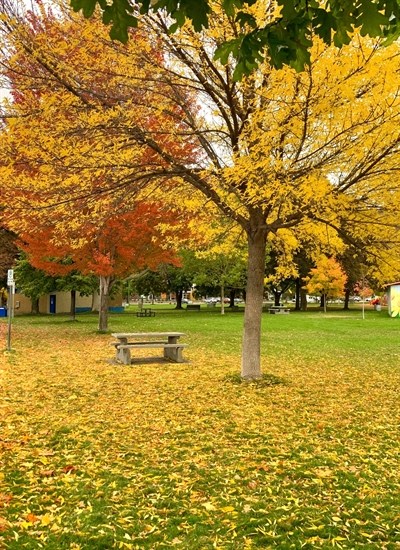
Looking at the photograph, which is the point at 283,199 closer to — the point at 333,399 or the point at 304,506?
the point at 333,399

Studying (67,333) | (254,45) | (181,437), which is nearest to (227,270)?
(67,333)

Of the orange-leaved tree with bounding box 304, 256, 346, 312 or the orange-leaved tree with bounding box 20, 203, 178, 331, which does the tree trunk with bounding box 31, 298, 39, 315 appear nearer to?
the orange-leaved tree with bounding box 20, 203, 178, 331

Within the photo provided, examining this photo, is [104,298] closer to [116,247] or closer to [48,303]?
[116,247]

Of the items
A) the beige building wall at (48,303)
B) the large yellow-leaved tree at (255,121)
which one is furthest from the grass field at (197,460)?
the beige building wall at (48,303)

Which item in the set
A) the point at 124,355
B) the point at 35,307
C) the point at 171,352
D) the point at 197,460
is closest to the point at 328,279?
the point at 35,307

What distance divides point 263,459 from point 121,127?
5216 millimetres

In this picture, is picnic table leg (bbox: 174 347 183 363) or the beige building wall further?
the beige building wall

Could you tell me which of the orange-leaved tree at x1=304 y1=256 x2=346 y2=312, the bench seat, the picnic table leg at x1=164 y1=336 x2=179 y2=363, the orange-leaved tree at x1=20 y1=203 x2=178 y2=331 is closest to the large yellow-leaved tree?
the bench seat

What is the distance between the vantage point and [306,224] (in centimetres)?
927

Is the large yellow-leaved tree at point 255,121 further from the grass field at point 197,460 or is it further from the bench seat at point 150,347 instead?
the bench seat at point 150,347

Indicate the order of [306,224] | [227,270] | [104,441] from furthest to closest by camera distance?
[227,270], [306,224], [104,441]

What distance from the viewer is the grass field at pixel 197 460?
357 cm

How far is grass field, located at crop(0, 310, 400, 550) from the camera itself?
11.7 ft

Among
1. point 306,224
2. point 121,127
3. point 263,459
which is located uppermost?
point 121,127
